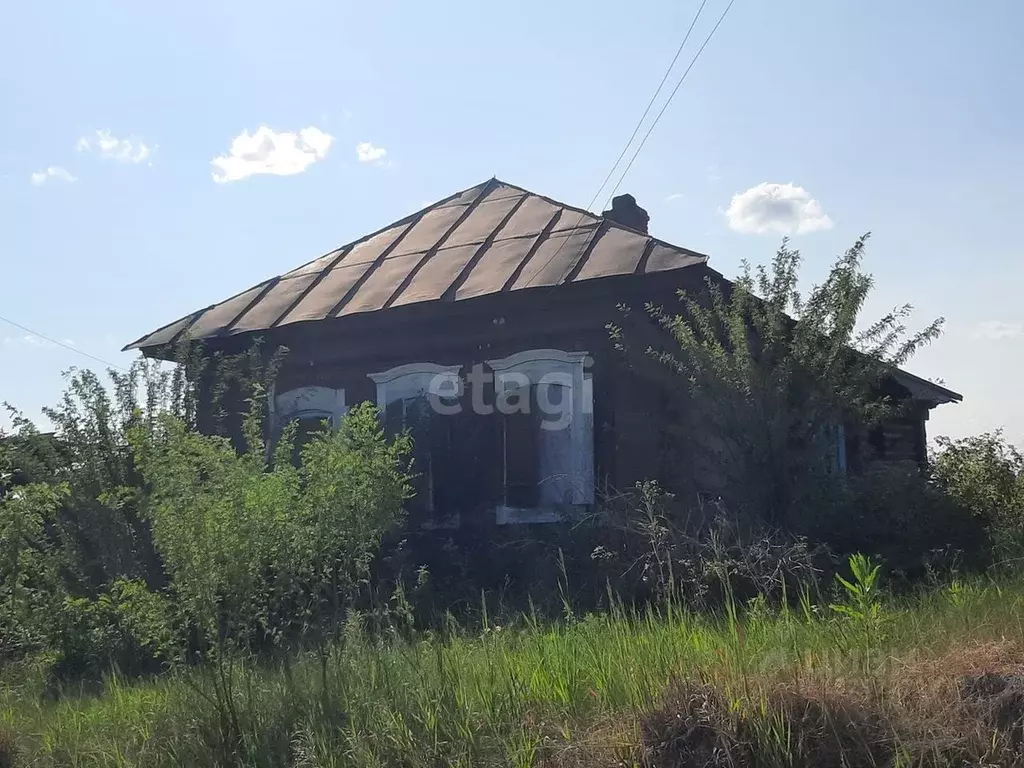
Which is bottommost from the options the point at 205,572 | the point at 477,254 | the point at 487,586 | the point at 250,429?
the point at 487,586

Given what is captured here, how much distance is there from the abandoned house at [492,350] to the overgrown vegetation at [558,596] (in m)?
0.50

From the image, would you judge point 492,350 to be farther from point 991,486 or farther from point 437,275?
point 991,486

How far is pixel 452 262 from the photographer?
12.4 metres

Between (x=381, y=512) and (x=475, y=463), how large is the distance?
4676mm

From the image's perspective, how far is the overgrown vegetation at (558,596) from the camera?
4.29 meters

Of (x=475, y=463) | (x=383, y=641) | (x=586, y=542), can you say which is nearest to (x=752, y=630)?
(x=383, y=641)

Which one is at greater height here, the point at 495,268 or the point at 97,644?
the point at 495,268

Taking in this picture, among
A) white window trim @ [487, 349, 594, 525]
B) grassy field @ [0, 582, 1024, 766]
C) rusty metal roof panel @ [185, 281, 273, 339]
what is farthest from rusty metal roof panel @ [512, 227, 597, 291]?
grassy field @ [0, 582, 1024, 766]

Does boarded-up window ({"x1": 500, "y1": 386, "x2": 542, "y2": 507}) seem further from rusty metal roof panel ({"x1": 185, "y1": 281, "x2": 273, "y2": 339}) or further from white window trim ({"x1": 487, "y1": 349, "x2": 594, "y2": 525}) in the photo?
rusty metal roof panel ({"x1": 185, "y1": 281, "x2": 273, "y2": 339})

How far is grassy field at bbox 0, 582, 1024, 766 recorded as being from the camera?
158 inches

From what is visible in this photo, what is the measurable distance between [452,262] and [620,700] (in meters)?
8.40

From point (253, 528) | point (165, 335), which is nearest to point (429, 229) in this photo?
point (165, 335)

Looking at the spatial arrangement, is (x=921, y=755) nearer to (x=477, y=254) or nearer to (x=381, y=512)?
(x=381, y=512)

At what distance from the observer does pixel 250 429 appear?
23.2 ft
